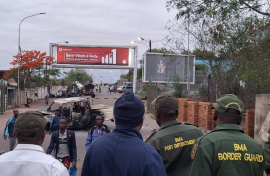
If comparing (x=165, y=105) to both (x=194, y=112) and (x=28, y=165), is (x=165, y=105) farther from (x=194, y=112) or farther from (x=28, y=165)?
(x=194, y=112)

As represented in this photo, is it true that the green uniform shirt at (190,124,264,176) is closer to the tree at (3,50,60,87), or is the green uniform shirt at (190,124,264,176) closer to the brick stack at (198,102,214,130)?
the brick stack at (198,102,214,130)

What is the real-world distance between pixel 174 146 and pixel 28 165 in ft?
4.71

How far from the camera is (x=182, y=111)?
17.3 m

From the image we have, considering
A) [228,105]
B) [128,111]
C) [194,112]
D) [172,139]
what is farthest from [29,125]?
[194,112]

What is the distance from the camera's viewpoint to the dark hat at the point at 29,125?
229 centimetres

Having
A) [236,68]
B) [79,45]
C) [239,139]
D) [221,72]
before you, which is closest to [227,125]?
[239,139]

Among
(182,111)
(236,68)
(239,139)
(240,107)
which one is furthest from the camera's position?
(182,111)

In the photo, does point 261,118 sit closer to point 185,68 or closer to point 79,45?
point 185,68

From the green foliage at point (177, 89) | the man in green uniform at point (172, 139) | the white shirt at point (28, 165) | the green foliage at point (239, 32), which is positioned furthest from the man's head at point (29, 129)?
the green foliage at point (177, 89)

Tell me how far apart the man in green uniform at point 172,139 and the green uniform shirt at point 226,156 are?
51 cm

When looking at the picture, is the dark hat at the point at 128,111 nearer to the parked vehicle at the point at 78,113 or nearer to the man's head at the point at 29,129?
the man's head at the point at 29,129

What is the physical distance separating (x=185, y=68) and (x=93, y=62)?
10.6 m

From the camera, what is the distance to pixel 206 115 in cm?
1393

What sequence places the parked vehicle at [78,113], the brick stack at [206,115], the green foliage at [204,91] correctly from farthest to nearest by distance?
the green foliage at [204,91] < the parked vehicle at [78,113] < the brick stack at [206,115]
